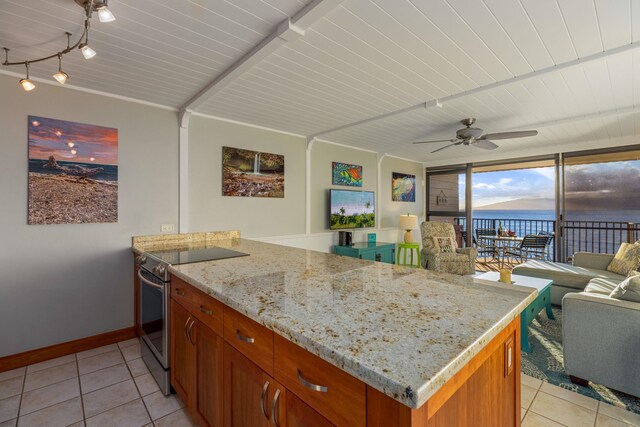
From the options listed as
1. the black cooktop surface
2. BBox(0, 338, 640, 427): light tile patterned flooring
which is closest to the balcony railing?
BBox(0, 338, 640, 427): light tile patterned flooring

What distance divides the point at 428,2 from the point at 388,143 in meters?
3.20

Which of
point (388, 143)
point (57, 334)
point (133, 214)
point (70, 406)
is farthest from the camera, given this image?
point (388, 143)

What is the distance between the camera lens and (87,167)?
2.54 m

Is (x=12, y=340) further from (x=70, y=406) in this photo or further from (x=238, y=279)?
(x=238, y=279)

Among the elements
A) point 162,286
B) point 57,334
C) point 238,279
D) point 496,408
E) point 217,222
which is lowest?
point 57,334

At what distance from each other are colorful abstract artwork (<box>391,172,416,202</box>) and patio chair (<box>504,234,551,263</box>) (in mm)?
2201

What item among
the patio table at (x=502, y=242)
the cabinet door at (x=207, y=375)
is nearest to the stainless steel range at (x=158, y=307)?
the cabinet door at (x=207, y=375)

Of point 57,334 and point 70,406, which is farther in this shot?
point 57,334

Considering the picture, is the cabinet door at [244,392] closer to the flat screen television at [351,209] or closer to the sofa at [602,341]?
the sofa at [602,341]

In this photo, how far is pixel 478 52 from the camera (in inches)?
78.1

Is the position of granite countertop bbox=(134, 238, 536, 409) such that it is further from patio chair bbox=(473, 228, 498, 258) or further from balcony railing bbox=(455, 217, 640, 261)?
patio chair bbox=(473, 228, 498, 258)

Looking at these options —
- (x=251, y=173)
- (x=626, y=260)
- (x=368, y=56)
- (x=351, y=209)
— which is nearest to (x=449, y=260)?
(x=351, y=209)

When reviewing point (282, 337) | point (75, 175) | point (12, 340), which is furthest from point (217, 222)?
point (282, 337)

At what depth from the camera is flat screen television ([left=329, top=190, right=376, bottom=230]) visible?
4.46 metres
